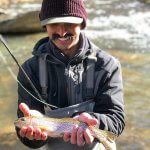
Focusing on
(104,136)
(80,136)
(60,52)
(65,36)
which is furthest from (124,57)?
(80,136)

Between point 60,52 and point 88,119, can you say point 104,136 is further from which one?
point 60,52

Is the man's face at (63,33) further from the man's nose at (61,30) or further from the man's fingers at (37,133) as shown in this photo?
the man's fingers at (37,133)

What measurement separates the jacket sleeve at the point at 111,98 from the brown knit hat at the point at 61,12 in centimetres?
49

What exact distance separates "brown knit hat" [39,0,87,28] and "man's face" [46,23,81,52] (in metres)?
0.06

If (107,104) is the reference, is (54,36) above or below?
above

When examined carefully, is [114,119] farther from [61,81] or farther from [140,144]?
[140,144]

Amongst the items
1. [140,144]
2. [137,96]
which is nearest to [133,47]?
[137,96]

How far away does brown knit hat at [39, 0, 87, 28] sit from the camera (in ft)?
11.2

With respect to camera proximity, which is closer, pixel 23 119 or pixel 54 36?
pixel 23 119

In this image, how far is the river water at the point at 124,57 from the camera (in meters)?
6.02

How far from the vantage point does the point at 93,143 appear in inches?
135

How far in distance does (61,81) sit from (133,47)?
6.73 metres

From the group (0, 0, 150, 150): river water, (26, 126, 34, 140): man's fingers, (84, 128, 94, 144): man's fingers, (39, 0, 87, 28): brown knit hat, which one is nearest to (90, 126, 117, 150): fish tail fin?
(84, 128, 94, 144): man's fingers

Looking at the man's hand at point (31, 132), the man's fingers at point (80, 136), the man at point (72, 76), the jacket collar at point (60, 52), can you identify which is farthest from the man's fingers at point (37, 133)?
the jacket collar at point (60, 52)
